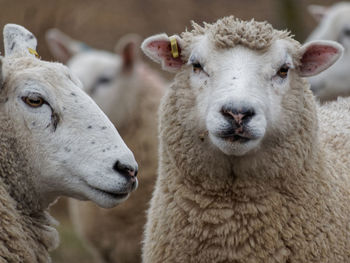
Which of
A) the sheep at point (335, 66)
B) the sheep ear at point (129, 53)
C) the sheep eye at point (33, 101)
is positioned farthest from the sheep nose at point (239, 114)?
the sheep ear at point (129, 53)

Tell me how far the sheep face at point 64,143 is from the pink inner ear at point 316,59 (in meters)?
1.26

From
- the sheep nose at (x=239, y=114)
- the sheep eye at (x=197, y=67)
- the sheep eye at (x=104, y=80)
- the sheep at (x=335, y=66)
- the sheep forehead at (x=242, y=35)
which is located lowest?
the sheep nose at (x=239, y=114)

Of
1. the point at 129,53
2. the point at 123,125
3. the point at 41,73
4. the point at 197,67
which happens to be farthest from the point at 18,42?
the point at 129,53

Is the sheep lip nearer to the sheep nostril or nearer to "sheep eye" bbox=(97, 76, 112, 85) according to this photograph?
the sheep nostril

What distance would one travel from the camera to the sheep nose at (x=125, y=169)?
3402 mm

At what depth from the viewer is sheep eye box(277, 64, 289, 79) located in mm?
3884

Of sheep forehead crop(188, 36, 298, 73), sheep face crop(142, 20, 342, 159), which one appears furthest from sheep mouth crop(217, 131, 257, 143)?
sheep forehead crop(188, 36, 298, 73)

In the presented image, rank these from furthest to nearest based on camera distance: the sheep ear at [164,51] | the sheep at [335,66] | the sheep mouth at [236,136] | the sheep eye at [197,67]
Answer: the sheep at [335,66]
the sheep ear at [164,51]
the sheep eye at [197,67]
the sheep mouth at [236,136]

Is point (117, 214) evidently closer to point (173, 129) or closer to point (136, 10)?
point (173, 129)

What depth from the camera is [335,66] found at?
279 inches

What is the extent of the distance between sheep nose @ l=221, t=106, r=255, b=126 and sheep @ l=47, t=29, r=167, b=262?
3.24 meters

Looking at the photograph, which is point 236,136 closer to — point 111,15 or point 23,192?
point 23,192

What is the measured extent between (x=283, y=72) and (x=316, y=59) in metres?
0.29

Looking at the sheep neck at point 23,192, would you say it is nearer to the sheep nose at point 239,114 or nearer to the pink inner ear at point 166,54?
the sheep nose at point 239,114
